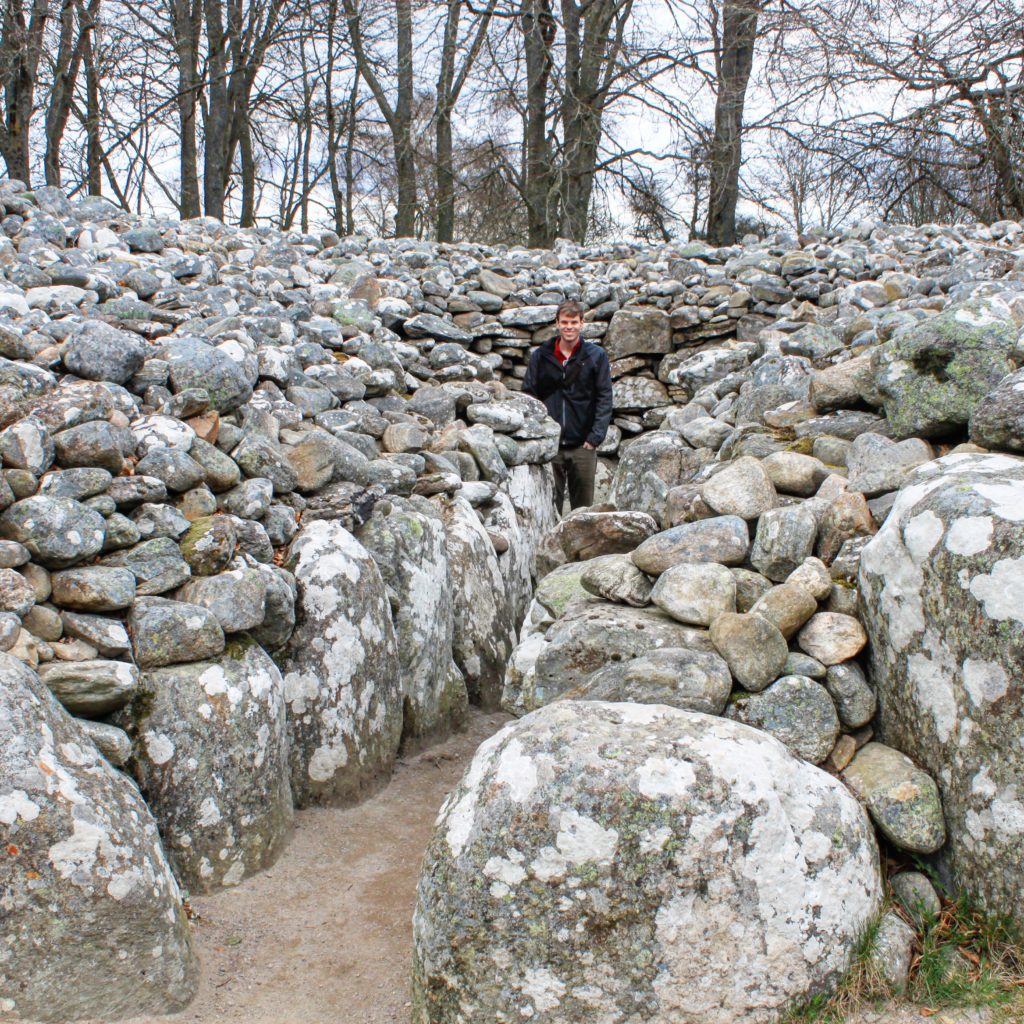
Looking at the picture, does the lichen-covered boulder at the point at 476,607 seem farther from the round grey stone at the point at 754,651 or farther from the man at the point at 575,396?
the round grey stone at the point at 754,651

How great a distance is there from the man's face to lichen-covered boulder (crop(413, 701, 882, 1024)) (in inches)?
189

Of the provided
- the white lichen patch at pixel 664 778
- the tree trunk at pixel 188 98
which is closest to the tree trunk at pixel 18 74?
the tree trunk at pixel 188 98

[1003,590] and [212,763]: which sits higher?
[1003,590]

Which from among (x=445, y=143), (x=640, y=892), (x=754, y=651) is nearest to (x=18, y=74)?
(x=445, y=143)

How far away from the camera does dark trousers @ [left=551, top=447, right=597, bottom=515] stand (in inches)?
303

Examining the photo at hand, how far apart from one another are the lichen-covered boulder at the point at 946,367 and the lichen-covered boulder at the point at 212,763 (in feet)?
9.48

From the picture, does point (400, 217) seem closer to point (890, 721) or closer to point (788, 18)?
point (788, 18)

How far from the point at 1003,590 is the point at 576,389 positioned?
199 inches

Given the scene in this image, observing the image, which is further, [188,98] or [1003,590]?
[188,98]

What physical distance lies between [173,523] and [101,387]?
0.76 meters

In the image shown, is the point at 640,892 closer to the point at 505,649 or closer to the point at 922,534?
the point at 922,534

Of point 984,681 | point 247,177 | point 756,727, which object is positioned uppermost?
point 247,177

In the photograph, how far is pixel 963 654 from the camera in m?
2.79

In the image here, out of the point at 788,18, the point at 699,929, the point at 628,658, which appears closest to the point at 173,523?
the point at 628,658
